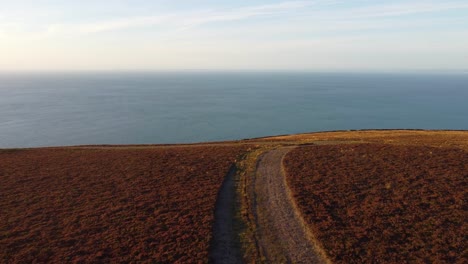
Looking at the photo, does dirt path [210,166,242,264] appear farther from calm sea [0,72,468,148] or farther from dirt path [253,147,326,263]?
calm sea [0,72,468,148]

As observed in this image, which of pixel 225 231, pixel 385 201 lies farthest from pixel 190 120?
pixel 225 231

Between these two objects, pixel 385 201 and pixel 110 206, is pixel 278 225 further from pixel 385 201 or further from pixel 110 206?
pixel 110 206

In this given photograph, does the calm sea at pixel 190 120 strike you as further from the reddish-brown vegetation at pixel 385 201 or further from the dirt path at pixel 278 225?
the dirt path at pixel 278 225

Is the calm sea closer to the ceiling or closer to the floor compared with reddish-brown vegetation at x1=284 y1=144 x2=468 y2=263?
closer to the ceiling

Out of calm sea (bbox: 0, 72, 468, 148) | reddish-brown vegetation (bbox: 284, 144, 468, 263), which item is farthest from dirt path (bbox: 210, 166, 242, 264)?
calm sea (bbox: 0, 72, 468, 148)

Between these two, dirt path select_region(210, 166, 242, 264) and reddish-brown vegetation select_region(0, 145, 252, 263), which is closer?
dirt path select_region(210, 166, 242, 264)

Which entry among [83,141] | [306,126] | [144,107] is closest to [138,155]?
[83,141]
